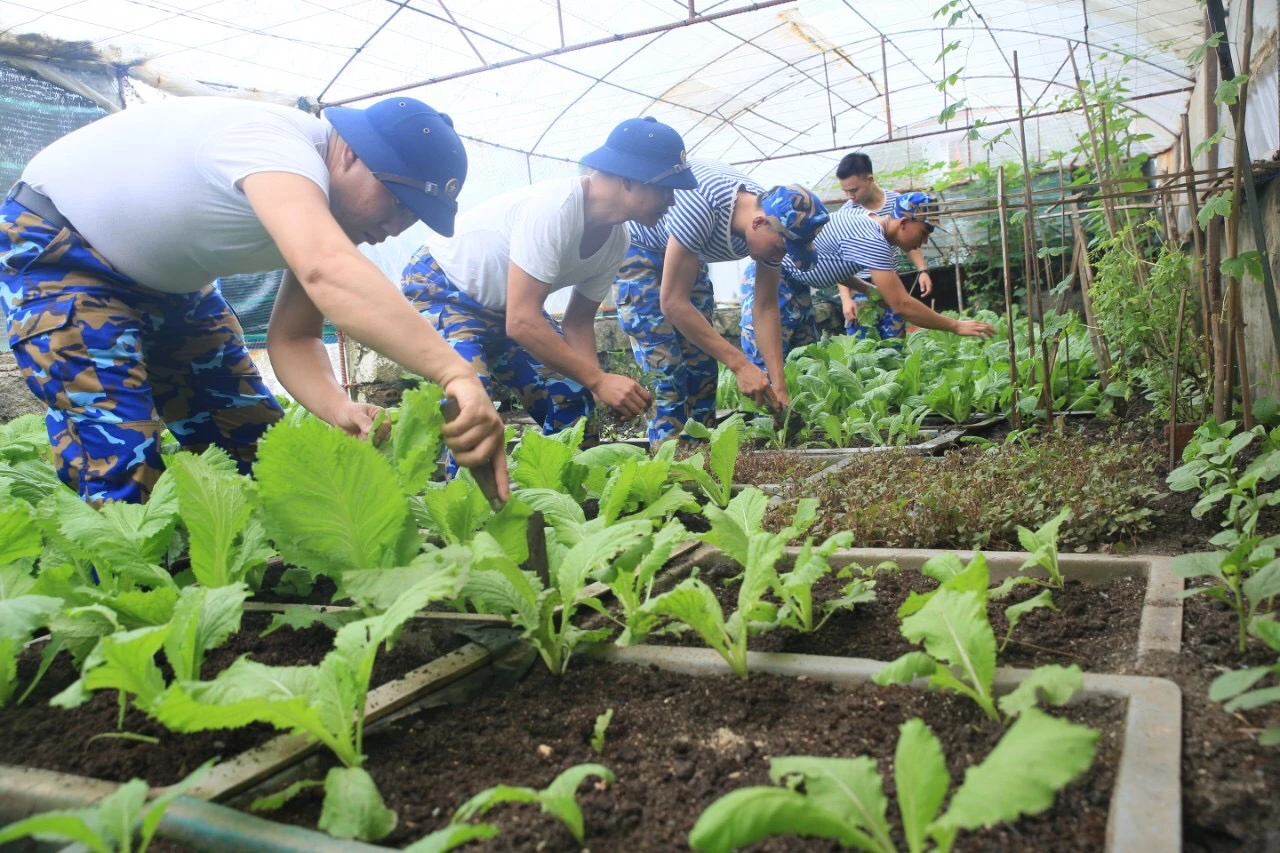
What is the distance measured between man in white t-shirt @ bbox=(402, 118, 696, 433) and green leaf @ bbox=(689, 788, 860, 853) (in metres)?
2.59

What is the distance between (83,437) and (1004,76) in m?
12.8

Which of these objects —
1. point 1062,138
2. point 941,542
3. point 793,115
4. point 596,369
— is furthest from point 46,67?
point 1062,138

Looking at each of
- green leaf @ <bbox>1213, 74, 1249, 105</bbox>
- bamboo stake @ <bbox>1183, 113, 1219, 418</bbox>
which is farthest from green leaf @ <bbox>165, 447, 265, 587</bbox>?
bamboo stake @ <bbox>1183, 113, 1219, 418</bbox>

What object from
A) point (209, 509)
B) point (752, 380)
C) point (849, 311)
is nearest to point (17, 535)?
point (209, 509)

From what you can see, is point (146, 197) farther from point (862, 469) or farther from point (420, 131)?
point (862, 469)

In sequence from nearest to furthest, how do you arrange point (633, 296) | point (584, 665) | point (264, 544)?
point (584, 665) < point (264, 544) < point (633, 296)

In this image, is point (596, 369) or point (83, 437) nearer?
point (83, 437)

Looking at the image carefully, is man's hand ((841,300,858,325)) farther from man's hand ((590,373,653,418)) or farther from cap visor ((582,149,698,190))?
man's hand ((590,373,653,418))

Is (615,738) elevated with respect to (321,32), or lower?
lower

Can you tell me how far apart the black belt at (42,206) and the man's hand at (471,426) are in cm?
131

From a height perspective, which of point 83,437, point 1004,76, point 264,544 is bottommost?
point 264,544

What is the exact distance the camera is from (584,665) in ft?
5.49

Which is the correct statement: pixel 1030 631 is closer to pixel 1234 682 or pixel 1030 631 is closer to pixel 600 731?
pixel 1234 682

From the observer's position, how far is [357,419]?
95.0 inches
